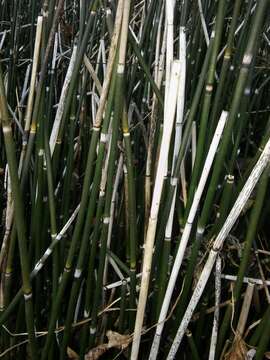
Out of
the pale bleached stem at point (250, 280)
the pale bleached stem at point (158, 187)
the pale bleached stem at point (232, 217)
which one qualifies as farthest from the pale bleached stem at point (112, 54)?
the pale bleached stem at point (250, 280)

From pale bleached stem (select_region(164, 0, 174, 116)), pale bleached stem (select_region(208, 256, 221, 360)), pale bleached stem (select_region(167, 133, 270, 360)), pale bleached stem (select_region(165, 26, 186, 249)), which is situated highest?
pale bleached stem (select_region(164, 0, 174, 116))

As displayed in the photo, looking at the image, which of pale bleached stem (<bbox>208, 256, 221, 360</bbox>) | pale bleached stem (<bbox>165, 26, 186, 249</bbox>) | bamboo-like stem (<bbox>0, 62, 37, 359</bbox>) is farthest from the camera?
pale bleached stem (<bbox>208, 256, 221, 360</bbox>)

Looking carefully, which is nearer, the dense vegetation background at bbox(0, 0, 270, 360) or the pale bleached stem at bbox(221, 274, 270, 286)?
the dense vegetation background at bbox(0, 0, 270, 360)

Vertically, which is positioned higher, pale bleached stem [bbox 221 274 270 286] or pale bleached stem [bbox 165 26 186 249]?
pale bleached stem [bbox 165 26 186 249]

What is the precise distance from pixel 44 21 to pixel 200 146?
353 mm

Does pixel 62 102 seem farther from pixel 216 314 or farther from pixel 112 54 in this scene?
pixel 216 314

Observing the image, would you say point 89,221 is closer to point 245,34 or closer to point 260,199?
point 260,199

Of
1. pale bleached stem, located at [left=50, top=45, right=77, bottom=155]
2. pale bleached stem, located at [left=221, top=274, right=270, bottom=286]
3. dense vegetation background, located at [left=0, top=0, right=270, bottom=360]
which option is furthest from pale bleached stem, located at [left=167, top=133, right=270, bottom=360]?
pale bleached stem, located at [left=50, top=45, right=77, bottom=155]

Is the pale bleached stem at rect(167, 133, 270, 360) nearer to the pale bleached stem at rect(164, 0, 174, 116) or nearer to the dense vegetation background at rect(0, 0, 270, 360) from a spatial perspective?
the dense vegetation background at rect(0, 0, 270, 360)

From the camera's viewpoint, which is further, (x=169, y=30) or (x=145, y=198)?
(x=145, y=198)

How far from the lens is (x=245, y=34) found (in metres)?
0.84

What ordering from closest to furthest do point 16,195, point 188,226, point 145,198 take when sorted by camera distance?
point 16,195 < point 188,226 < point 145,198

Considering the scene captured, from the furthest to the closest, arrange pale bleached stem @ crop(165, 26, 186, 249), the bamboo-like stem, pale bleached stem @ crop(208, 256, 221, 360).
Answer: pale bleached stem @ crop(208, 256, 221, 360) < pale bleached stem @ crop(165, 26, 186, 249) < the bamboo-like stem

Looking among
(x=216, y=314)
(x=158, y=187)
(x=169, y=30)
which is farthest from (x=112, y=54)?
(x=216, y=314)
